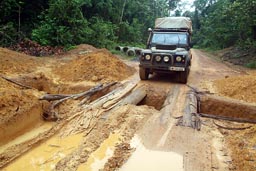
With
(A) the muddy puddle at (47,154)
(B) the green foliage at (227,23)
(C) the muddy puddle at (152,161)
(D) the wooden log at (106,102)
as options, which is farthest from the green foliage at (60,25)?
(C) the muddy puddle at (152,161)

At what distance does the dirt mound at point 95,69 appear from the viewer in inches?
443

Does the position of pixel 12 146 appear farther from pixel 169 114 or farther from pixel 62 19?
pixel 62 19

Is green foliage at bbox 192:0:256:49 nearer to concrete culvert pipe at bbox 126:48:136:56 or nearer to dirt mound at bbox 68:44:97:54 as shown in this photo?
concrete culvert pipe at bbox 126:48:136:56

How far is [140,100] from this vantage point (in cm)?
930

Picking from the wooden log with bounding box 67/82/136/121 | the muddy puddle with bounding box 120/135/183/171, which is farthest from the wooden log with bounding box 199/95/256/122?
the muddy puddle with bounding box 120/135/183/171

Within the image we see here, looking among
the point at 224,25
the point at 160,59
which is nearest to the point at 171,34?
the point at 160,59

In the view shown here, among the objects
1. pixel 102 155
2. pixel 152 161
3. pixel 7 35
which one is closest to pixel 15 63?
pixel 7 35

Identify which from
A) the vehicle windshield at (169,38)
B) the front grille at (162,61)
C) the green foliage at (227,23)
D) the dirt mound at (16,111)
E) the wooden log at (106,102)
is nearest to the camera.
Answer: the dirt mound at (16,111)

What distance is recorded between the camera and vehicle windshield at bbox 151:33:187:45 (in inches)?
454

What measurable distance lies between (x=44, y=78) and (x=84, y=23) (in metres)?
10.2

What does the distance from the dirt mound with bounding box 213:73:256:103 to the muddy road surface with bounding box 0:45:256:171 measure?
0.03 m

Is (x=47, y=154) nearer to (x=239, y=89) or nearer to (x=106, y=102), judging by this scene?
(x=106, y=102)

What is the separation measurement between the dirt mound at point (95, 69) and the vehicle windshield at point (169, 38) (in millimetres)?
2038

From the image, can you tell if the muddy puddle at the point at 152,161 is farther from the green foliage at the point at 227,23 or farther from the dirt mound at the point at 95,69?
the green foliage at the point at 227,23
